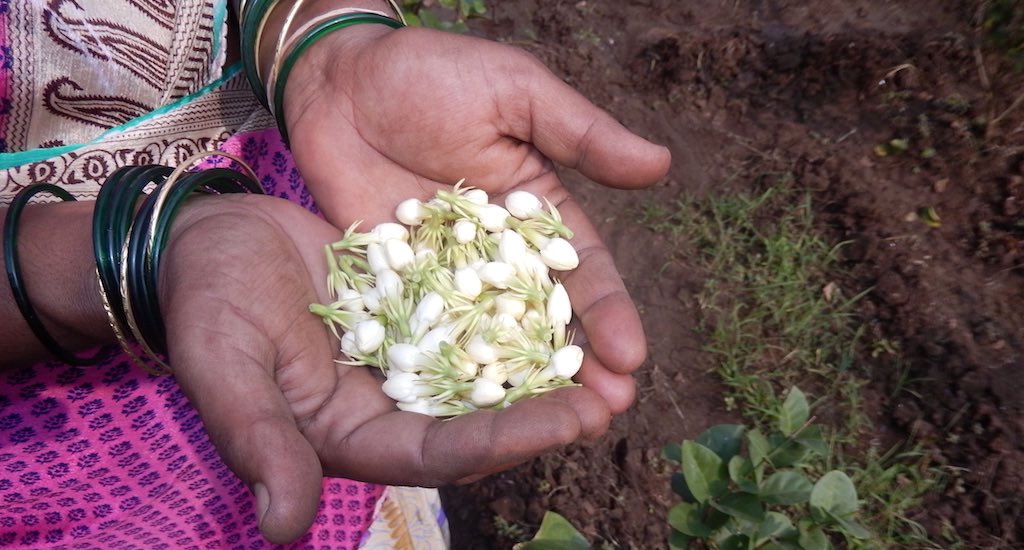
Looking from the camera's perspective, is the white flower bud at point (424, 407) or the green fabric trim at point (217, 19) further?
the green fabric trim at point (217, 19)

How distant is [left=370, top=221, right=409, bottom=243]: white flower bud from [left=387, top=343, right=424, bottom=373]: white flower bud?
253mm

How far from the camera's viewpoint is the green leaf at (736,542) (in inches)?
55.9

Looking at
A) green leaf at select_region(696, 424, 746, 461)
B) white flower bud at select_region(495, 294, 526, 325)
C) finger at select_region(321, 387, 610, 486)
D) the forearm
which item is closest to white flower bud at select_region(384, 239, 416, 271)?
white flower bud at select_region(495, 294, 526, 325)

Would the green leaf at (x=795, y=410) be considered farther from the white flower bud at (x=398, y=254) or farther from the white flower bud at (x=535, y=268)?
the white flower bud at (x=398, y=254)

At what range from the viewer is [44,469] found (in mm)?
1252

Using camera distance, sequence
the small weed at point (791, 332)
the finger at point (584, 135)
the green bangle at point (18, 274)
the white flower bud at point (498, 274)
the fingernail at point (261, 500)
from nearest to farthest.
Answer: the fingernail at point (261, 500)
the green bangle at point (18, 274)
the finger at point (584, 135)
the white flower bud at point (498, 274)
the small weed at point (791, 332)

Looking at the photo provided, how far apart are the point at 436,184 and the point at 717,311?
3.34 ft

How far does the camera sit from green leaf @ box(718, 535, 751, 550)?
1.42 meters

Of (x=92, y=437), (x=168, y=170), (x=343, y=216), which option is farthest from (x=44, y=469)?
(x=343, y=216)

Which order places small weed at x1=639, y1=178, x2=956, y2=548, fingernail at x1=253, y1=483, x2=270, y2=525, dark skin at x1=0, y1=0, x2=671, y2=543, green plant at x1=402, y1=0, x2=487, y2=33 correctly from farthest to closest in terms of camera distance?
1. green plant at x1=402, y1=0, x2=487, y2=33
2. small weed at x1=639, y1=178, x2=956, y2=548
3. dark skin at x1=0, y1=0, x2=671, y2=543
4. fingernail at x1=253, y1=483, x2=270, y2=525

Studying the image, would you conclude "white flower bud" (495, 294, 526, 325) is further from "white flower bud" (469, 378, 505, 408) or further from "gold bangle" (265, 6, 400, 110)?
"gold bangle" (265, 6, 400, 110)

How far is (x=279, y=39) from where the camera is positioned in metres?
1.56

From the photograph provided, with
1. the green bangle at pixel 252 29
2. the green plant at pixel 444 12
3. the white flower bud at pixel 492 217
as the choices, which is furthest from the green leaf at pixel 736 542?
the green plant at pixel 444 12

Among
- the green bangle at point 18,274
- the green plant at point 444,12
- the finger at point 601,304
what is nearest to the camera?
the green bangle at point 18,274
